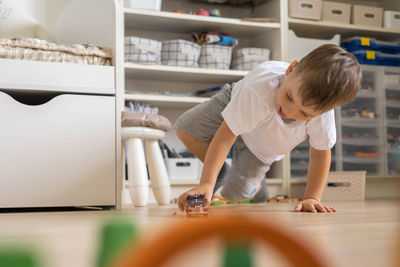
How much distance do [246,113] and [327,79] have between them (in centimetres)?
24

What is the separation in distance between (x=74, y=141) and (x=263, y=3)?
173 cm

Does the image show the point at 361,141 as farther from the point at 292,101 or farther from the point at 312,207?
the point at 292,101

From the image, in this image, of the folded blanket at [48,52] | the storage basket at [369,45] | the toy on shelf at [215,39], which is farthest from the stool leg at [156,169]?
the storage basket at [369,45]

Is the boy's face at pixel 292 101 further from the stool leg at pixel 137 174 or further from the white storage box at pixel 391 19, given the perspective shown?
the white storage box at pixel 391 19

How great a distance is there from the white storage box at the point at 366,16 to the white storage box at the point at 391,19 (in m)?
0.04

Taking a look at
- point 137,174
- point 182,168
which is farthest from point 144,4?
point 137,174

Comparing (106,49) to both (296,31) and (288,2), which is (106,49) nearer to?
(288,2)

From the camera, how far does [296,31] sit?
2.86 meters

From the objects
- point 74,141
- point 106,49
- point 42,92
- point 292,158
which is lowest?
point 292,158

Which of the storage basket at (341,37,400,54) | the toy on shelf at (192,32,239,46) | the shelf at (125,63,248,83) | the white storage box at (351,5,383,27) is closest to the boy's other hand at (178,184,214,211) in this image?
the shelf at (125,63,248,83)

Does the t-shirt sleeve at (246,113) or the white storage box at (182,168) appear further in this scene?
the white storage box at (182,168)

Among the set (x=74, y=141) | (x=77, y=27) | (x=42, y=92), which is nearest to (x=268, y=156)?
(x=74, y=141)

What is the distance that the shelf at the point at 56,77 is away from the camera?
4.58ft

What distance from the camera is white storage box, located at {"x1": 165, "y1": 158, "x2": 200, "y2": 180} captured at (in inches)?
92.4
